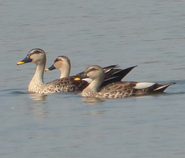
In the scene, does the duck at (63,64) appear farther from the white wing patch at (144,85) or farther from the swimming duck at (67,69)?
the white wing patch at (144,85)

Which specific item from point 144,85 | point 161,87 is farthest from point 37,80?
point 161,87

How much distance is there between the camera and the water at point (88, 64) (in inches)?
442

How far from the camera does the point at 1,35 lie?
2531 centimetres

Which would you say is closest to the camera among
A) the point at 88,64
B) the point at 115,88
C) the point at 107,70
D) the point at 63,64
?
the point at 115,88

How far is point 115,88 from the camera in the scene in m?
16.0

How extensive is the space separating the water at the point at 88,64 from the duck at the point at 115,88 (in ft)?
1.04

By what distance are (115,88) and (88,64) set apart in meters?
3.75

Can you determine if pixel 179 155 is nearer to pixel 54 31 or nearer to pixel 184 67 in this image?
pixel 184 67

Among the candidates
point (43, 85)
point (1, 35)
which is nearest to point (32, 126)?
point (43, 85)

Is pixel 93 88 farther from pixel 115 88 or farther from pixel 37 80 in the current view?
pixel 37 80

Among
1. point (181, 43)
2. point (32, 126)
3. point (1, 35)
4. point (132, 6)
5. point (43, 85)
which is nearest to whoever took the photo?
point (32, 126)

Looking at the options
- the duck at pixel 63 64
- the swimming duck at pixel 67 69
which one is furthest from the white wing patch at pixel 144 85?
the duck at pixel 63 64

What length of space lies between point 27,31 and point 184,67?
854 cm

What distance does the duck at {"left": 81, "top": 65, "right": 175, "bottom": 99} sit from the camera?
15.8m
